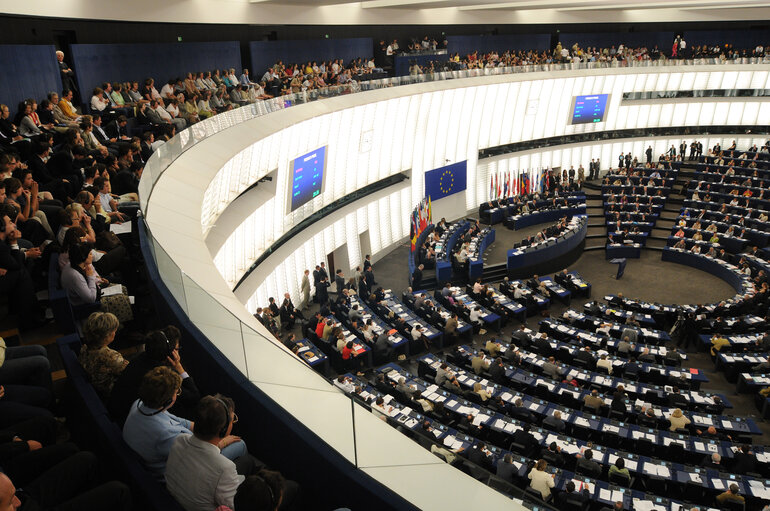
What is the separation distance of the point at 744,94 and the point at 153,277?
2868 centimetres

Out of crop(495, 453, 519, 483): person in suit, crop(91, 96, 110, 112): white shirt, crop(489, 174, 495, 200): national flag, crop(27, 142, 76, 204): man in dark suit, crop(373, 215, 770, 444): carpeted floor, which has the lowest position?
crop(373, 215, 770, 444): carpeted floor

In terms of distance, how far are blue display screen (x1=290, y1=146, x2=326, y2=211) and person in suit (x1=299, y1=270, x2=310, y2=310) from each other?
195 cm

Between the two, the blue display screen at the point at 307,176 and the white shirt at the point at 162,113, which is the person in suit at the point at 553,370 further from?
the white shirt at the point at 162,113

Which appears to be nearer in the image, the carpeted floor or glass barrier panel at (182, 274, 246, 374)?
glass barrier panel at (182, 274, 246, 374)

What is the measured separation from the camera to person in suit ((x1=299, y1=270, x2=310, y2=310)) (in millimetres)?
15312

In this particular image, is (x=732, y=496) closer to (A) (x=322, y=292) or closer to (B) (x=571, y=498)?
(B) (x=571, y=498)

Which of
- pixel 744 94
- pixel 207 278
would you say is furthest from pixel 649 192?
pixel 207 278

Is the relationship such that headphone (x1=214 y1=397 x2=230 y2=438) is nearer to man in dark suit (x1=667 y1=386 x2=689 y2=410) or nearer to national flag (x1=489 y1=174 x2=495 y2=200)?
man in dark suit (x1=667 y1=386 x2=689 y2=410)

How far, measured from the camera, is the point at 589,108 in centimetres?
2483

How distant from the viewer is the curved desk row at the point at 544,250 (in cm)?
1753

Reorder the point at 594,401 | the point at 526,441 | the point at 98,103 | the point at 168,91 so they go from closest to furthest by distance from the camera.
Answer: the point at 526,441, the point at 594,401, the point at 98,103, the point at 168,91

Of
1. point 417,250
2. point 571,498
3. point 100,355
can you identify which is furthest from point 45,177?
point 417,250

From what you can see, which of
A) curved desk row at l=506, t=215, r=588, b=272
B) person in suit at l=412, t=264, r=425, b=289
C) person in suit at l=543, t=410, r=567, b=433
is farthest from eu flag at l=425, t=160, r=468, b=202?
person in suit at l=543, t=410, r=567, b=433

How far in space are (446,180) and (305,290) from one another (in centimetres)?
846
